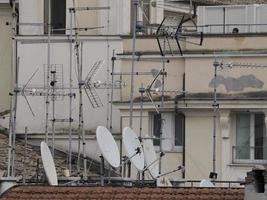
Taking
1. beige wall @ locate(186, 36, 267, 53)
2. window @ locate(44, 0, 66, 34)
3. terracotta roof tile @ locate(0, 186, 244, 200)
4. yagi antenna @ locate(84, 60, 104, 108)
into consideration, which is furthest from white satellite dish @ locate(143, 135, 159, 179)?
window @ locate(44, 0, 66, 34)

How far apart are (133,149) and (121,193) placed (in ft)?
27.3

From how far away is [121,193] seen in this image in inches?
1180

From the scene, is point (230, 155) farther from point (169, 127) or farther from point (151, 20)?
point (151, 20)

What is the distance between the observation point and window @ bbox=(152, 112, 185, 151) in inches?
1959

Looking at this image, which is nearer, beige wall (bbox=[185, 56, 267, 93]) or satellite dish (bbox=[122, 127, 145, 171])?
satellite dish (bbox=[122, 127, 145, 171])

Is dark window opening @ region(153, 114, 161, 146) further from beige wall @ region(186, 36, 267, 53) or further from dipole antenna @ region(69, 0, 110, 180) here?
beige wall @ region(186, 36, 267, 53)

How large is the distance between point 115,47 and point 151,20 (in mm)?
3102

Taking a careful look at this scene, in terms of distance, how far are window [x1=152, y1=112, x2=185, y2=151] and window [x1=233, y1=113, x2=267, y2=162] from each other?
1.84 m

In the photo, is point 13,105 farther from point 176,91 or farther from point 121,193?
point 121,193

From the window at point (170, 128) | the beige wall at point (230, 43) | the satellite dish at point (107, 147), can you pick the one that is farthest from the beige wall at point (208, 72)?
the satellite dish at point (107, 147)

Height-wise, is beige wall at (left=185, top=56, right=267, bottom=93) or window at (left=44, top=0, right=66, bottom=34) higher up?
window at (left=44, top=0, right=66, bottom=34)

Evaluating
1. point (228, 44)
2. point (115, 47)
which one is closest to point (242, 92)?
point (228, 44)

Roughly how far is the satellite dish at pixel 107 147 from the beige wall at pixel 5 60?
729 inches

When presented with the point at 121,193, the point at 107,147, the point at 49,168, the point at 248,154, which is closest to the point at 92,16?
the point at 248,154
